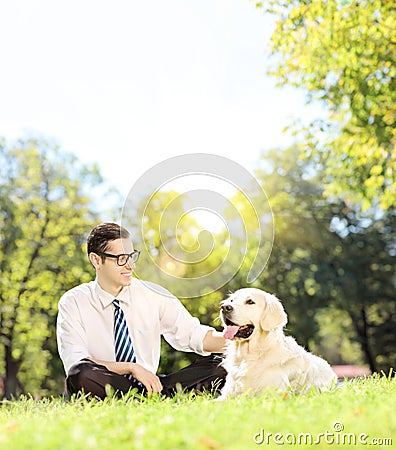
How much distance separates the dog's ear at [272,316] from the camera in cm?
460

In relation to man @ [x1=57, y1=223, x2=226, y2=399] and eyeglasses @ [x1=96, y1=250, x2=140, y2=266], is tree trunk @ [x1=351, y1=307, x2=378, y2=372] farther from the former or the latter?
eyeglasses @ [x1=96, y1=250, x2=140, y2=266]

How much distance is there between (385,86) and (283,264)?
1615 centimetres

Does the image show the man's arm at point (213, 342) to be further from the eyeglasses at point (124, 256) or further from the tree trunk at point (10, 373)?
the tree trunk at point (10, 373)

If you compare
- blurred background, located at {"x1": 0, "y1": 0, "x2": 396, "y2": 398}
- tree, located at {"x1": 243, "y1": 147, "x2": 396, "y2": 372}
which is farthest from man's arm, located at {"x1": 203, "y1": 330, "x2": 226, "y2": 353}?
tree, located at {"x1": 243, "y1": 147, "x2": 396, "y2": 372}

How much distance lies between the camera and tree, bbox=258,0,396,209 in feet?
35.8

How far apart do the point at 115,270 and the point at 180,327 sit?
2.46 feet

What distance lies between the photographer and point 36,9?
75.9 ft

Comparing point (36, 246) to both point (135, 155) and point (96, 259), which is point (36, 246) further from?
point (96, 259)

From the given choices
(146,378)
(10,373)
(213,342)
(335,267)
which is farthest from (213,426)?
(335,267)

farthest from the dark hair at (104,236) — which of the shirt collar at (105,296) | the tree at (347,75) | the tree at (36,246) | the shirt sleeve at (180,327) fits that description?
the tree at (36,246)

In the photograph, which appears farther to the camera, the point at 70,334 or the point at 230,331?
the point at 70,334

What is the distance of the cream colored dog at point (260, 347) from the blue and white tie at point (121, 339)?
103 cm

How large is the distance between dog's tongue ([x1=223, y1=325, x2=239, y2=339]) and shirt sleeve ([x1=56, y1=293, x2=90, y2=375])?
1122 mm

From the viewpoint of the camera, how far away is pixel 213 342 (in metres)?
5.36
